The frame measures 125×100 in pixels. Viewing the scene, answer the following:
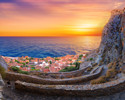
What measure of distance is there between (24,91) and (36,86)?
1084mm

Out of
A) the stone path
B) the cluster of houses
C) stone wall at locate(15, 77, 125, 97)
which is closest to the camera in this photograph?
the stone path

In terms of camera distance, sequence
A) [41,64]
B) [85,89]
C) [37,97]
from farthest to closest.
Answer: [41,64] → [37,97] → [85,89]

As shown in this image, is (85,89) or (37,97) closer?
(85,89)

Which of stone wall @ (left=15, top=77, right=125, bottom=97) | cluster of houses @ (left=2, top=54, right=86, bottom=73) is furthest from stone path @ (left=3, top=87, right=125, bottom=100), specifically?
cluster of houses @ (left=2, top=54, right=86, bottom=73)

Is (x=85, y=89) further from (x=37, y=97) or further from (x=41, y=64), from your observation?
(x=41, y=64)

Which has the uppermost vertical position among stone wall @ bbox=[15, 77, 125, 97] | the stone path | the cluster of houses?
stone wall @ bbox=[15, 77, 125, 97]

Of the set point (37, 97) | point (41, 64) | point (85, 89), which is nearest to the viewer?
point (85, 89)

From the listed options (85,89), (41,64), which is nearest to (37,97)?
(85,89)

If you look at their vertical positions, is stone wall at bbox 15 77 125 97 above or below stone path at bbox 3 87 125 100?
above

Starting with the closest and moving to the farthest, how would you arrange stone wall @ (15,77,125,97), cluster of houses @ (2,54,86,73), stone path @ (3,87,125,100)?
stone path @ (3,87,125,100)
stone wall @ (15,77,125,97)
cluster of houses @ (2,54,86,73)

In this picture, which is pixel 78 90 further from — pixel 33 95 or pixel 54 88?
pixel 33 95

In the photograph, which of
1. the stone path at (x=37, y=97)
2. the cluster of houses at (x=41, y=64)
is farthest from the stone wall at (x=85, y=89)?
the cluster of houses at (x=41, y=64)

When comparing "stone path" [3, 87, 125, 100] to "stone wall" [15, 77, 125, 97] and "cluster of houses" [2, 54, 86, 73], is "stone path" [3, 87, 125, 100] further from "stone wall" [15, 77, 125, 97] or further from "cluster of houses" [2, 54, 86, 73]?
"cluster of houses" [2, 54, 86, 73]

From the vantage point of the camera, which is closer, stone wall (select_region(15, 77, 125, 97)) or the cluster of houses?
stone wall (select_region(15, 77, 125, 97))
